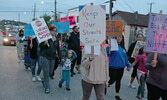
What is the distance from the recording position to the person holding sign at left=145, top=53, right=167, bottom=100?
9.94ft

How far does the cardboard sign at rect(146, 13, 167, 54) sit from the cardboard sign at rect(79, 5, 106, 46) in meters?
0.80

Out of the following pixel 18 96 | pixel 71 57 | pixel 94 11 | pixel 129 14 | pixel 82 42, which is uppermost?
pixel 129 14

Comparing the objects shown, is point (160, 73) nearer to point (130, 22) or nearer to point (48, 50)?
point (48, 50)

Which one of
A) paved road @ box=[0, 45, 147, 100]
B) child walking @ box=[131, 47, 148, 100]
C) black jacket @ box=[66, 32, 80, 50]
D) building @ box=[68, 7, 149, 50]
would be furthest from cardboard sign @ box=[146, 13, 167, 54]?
building @ box=[68, 7, 149, 50]

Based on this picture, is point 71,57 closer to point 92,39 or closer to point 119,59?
point 119,59

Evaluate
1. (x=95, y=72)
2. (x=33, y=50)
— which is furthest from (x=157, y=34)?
(x=33, y=50)

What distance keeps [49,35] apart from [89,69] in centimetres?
206

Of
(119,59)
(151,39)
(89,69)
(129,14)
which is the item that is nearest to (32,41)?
(119,59)

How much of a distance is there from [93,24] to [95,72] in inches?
34.4

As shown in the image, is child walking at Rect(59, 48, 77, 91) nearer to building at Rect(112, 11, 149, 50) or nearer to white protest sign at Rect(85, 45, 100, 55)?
white protest sign at Rect(85, 45, 100, 55)

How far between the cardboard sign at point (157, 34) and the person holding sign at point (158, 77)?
0.22 m

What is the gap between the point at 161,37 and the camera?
9.65ft

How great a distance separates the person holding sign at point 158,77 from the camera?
3029mm

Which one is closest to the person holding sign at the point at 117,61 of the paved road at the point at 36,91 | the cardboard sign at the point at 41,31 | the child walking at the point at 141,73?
the child walking at the point at 141,73
